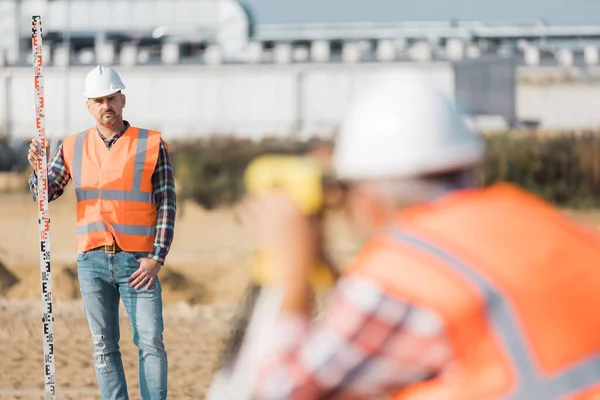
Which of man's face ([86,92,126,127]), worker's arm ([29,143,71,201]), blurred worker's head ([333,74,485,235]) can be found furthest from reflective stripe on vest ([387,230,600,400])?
worker's arm ([29,143,71,201])

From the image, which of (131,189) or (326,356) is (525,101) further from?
(326,356)

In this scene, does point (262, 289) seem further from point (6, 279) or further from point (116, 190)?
point (6, 279)

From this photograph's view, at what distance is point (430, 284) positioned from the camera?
1.51 metres

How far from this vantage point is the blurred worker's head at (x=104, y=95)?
15.2 ft

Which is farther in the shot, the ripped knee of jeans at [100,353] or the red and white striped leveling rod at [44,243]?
the red and white striped leveling rod at [44,243]

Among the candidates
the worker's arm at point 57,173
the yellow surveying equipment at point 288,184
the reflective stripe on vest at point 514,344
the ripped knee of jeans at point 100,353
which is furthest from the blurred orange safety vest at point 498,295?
the worker's arm at point 57,173

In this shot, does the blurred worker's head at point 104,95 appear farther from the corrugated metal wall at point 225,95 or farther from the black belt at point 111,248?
the corrugated metal wall at point 225,95

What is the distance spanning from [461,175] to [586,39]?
60024mm

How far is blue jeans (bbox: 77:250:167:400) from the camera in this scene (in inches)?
182

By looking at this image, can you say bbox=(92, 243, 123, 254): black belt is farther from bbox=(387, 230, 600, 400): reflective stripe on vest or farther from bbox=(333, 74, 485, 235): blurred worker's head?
bbox=(387, 230, 600, 400): reflective stripe on vest

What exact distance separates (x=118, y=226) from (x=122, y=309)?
6.80 m

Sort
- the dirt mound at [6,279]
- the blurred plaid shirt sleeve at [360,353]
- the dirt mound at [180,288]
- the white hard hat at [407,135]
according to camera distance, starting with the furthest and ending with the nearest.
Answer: the dirt mound at [6,279] → the dirt mound at [180,288] → the white hard hat at [407,135] → the blurred plaid shirt sleeve at [360,353]

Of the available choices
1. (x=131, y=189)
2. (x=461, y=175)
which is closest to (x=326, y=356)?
(x=461, y=175)

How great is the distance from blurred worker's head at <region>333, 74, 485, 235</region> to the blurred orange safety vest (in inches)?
2.2
